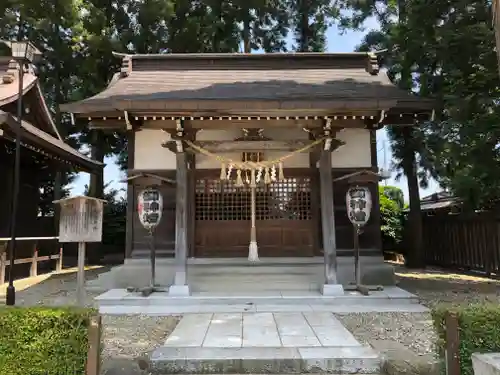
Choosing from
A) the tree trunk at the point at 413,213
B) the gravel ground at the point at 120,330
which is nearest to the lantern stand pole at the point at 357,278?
the gravel ground at the point at 120,330

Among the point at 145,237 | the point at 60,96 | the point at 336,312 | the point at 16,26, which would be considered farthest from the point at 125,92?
the point at 16,26

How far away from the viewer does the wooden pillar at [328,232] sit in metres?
7.27

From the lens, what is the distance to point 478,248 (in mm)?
10844

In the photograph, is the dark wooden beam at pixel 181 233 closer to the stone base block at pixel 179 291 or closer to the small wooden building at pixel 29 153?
the stone base block at pixel 179 291

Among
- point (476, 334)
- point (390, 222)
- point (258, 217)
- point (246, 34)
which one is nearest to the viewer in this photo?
point (476, 334)

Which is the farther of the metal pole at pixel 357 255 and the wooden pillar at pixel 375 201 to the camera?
the wooden pillar at pixel 375 201

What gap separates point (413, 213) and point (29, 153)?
11840 mm

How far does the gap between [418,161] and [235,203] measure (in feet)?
25.7

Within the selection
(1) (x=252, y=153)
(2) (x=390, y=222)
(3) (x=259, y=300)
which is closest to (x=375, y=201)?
(1) (x=252, y=153)

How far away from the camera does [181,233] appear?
751 centimetres

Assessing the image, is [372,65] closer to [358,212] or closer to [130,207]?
[358,212]

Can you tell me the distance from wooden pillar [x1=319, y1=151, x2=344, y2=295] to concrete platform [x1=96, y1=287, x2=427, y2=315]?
23 cm

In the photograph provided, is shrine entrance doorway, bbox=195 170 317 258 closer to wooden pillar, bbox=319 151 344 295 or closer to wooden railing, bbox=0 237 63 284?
wooden pillar, bbox=319 151 344 295

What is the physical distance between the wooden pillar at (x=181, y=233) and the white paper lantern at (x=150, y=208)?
371mm
